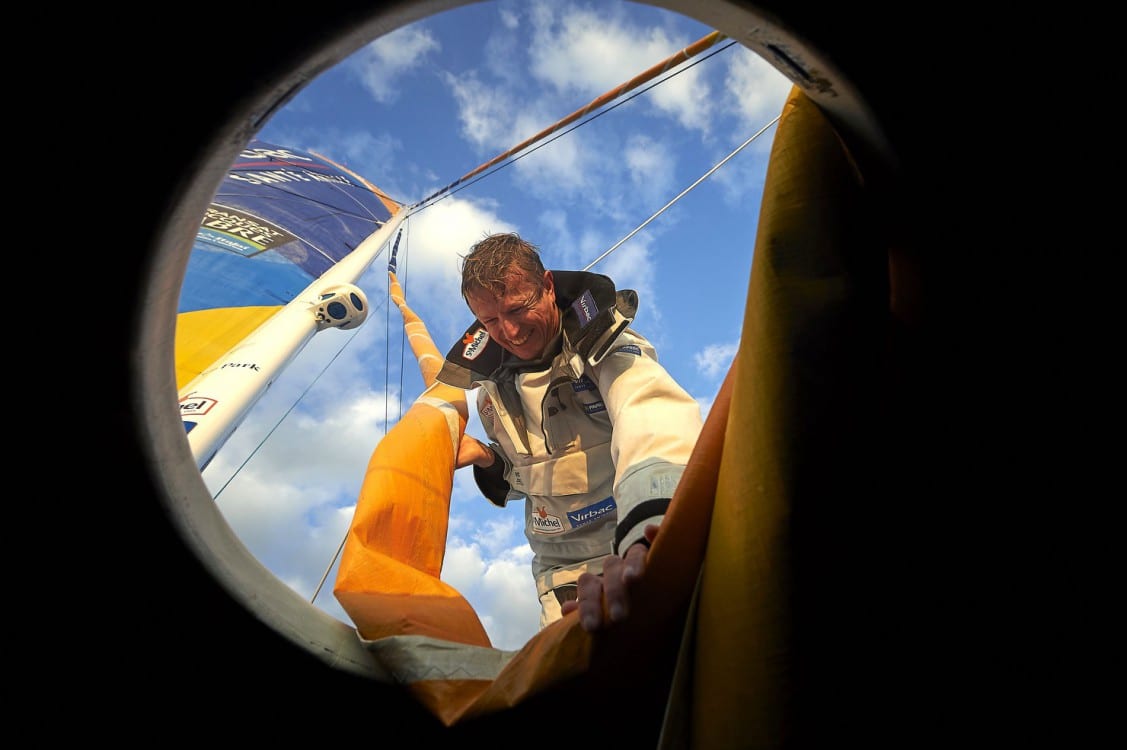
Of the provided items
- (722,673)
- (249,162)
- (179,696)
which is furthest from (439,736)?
(249,162)

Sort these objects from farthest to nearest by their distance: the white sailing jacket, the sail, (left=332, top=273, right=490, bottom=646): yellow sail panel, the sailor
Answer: the sail, the sailor, the white sailing jacket, (left=332, top=273, right=490, bottom=646): yellow sail panel

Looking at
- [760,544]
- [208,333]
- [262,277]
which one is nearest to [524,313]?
[760,544]

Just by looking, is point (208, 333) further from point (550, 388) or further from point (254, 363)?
point (550, 388)

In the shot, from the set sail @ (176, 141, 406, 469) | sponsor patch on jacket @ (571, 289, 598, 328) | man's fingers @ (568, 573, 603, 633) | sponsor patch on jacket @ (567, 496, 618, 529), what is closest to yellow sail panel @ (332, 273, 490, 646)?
man's fingers @ (568, 573, 603, 633)

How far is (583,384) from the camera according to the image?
2148 mm

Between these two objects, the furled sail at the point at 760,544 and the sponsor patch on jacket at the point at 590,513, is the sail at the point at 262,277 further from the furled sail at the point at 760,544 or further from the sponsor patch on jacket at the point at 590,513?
the furled sail at the point at 760,544

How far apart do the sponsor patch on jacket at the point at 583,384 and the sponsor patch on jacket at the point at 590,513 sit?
16.7 inches

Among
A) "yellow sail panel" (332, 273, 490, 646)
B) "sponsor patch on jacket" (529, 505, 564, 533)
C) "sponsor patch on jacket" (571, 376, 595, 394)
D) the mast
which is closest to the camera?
"yellow sail panel" (332, 273, 490, 646)

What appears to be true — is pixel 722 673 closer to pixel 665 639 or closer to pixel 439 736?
pixel 665 639

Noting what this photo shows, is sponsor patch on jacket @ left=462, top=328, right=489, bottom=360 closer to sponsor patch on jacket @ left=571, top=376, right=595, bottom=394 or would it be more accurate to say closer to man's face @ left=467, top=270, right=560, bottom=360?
man's face @ left=467, top=270, right=560, bottom=360

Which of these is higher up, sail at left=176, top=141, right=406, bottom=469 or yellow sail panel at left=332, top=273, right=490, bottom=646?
sail at left=176, top=141, right=406, bottom=469

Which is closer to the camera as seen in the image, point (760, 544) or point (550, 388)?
point (760, 544)

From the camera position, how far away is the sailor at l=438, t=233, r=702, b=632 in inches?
79.7

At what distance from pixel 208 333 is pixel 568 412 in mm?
5474
